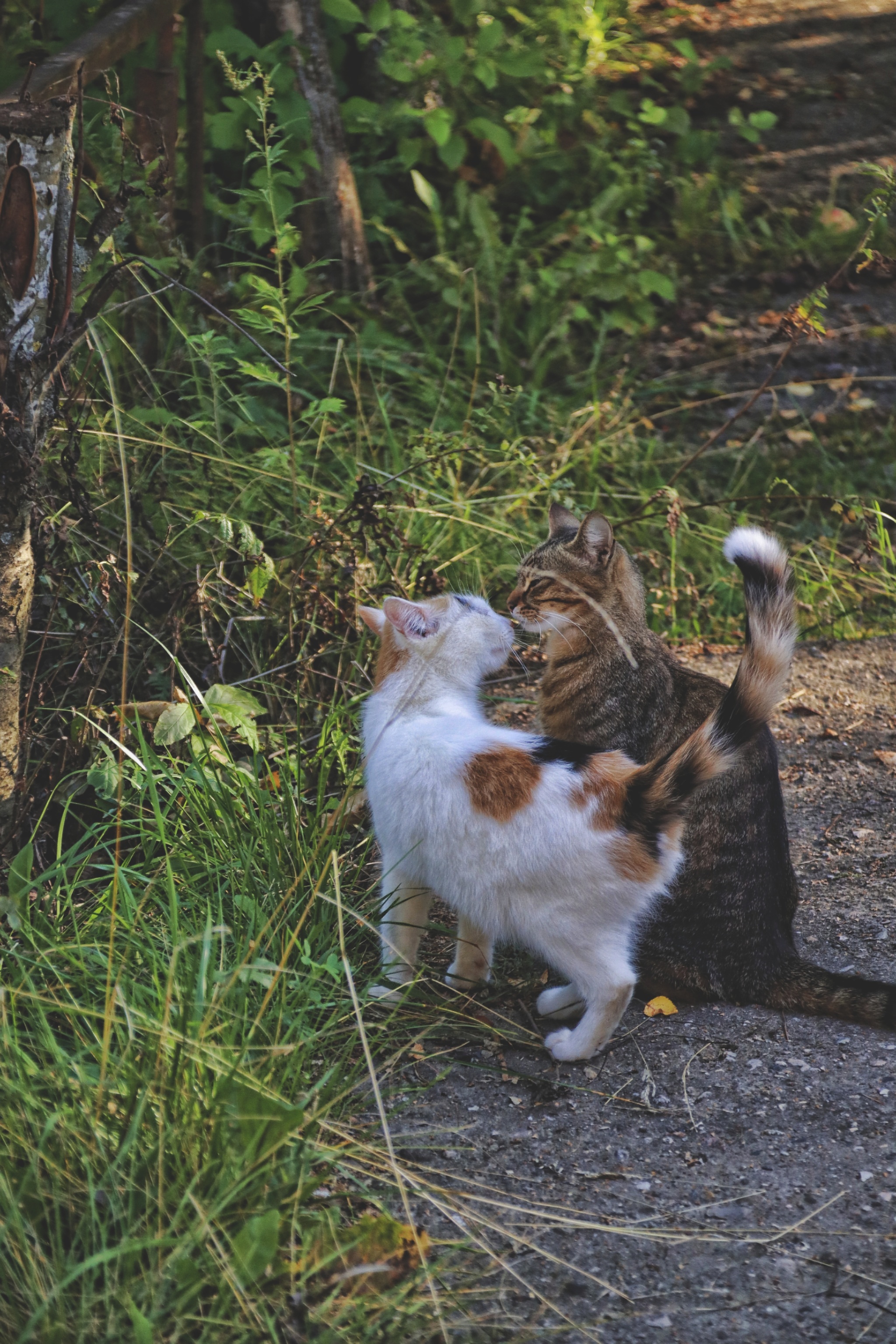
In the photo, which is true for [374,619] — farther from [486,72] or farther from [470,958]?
[486,72]

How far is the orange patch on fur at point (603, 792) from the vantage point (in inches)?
101

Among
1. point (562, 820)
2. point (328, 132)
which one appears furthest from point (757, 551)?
point (328, 132)

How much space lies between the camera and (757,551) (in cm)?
268

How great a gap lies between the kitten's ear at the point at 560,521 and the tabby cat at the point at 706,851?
366 millimetres

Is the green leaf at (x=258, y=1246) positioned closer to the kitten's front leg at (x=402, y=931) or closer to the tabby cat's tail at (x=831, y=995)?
the kitten's front leg at (x=402, y=931)

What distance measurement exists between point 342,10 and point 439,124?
65 cm

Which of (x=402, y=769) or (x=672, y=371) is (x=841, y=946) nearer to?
(x=402, y=769)

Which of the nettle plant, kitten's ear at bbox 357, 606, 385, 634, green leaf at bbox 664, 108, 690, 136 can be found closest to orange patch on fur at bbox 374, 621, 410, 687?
kitten's ear at bbox 357, 606, 385, 634

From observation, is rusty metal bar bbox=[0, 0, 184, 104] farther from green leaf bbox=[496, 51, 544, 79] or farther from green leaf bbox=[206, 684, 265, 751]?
green leaf bbox=[496, 51, 544, 79]

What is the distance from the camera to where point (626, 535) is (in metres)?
5.12

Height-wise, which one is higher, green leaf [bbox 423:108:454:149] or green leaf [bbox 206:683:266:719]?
green leaf [bbox 423:108:454:149]

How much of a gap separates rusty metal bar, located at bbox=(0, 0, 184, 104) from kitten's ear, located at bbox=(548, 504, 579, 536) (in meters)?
1.79

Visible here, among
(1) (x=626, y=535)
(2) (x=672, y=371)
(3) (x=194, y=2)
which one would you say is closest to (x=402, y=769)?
(1) (x=626, y=535)

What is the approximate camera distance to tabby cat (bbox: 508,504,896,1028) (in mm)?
2898
